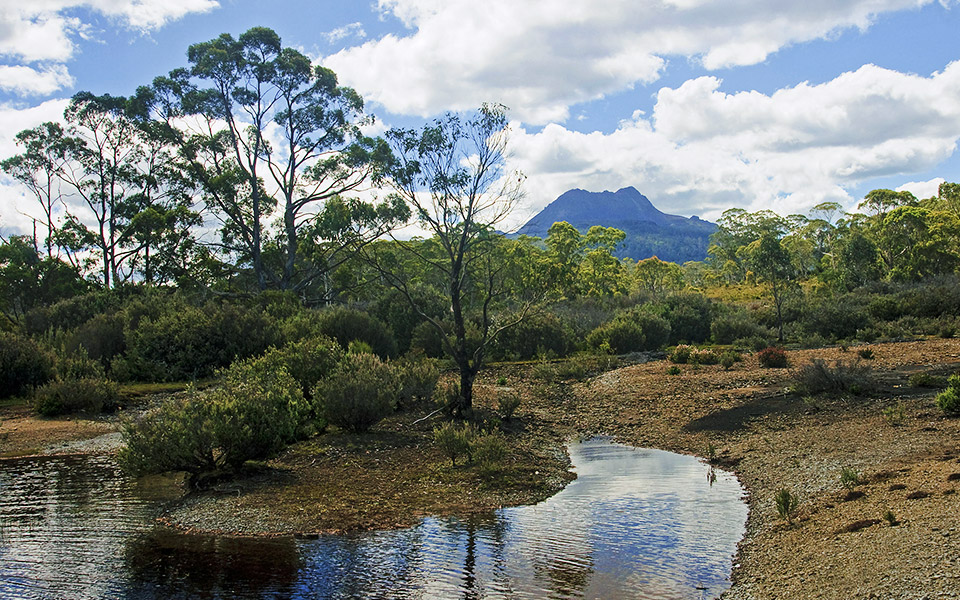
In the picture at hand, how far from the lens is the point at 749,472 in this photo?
11398 millimetres

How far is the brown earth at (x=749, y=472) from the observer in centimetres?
668

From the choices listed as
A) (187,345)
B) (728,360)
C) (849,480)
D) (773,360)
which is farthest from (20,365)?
(773,360)

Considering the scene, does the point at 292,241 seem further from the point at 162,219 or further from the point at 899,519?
the point at 899,519

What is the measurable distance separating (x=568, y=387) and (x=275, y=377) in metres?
11.3

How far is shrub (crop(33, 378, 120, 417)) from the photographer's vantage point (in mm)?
19141

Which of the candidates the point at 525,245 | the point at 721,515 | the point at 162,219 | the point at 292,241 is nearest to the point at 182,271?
the point at 162,219

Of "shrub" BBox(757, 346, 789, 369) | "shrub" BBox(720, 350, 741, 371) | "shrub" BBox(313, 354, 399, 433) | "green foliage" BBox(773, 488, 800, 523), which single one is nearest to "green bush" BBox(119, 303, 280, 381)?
"shrub" BBox(313, 354, 399, 433)

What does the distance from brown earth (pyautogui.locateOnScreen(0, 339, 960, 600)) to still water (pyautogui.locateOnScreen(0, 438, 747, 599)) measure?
50cm

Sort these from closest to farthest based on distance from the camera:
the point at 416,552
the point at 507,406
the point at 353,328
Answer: the point at 416,552 < the point at 507,406 < the point at 353,328

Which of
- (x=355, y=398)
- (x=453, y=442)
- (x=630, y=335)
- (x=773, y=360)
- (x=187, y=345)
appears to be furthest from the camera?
(x=630, y=335)

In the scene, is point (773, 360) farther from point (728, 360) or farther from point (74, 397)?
point (74, 397)

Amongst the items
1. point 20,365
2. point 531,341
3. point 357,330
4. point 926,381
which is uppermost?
point 357,330

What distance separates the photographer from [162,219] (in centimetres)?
4078

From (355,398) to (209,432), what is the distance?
372 cm
